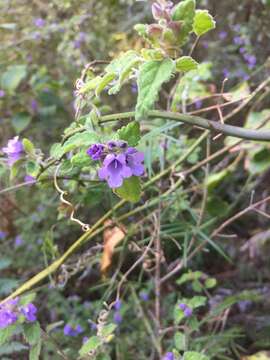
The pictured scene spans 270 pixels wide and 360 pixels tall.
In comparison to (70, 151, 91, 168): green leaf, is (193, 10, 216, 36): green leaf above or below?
above

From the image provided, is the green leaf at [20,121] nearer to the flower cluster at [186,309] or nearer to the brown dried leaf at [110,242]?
the brown dried leaf at [110,242]

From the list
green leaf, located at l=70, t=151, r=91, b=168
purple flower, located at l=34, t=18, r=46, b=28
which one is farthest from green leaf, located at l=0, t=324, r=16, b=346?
purple flower, located at l=34, t=18, r=46, b=28

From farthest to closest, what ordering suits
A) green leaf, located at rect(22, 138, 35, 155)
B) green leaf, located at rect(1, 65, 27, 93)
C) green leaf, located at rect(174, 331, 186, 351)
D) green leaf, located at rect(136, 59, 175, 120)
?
1. green leaf, located at rect(1, 65, 27, 93)
2. green leaf, located at rect(174, 331, 186, 351)
3. green leaf, located at rect(22, 138, 35, 155)
4. green leaf, located at rect(136, 59, 175, 120)

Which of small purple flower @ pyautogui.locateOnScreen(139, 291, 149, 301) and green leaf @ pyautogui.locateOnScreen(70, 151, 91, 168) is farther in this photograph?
small purple flower @ pyautogui.locateOnScreen(139, 291, 149, 301)

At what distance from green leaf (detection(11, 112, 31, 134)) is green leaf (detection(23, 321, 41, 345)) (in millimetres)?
1165

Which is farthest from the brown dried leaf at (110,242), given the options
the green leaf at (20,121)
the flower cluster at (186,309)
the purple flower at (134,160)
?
the green leaf at (20,121)

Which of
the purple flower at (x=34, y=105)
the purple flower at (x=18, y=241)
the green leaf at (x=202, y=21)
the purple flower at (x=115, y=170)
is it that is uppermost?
the green leaf at (x=202, y=21)

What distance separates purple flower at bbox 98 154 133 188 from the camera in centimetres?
85

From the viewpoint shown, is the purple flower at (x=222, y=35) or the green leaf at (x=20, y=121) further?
the purple flower at (x=222, y=35)

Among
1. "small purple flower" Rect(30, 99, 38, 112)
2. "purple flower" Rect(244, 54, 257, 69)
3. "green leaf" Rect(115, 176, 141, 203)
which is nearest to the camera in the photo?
"green leaf" Rect(115, 176, 141, 203)

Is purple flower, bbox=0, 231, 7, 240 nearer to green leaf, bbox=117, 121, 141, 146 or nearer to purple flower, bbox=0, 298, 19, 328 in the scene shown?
purple flower, bbox=0, 298, 19, 328

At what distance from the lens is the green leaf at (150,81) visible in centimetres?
78

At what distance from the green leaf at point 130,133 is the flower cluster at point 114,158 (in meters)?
0.01

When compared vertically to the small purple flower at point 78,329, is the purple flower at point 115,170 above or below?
above
